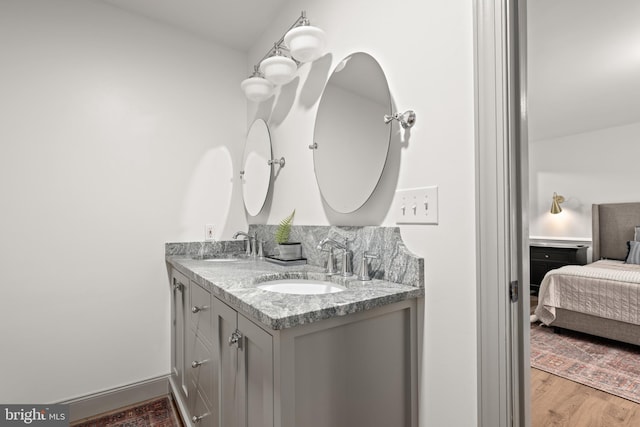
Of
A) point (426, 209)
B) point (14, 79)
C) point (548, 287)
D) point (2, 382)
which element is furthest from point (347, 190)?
point (548, 287)

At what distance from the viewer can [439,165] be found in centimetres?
103

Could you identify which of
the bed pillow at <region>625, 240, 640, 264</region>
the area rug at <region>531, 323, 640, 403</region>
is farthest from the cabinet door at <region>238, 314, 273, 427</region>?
the bed pillow at <region>625, 240, 640, 264</region>

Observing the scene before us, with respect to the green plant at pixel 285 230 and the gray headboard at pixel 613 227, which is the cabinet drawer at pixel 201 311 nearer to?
the green plant at pixel 285 230

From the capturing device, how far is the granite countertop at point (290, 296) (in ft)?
2.66

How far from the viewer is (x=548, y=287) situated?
3.07 metres

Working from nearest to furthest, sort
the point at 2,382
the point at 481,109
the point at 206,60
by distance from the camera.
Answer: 1. the point at 481,109
2. the point at 2,382
3. the point at 206,60

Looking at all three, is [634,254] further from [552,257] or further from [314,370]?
[314,370]

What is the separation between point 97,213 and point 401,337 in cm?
183

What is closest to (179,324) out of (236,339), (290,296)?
(236,339)

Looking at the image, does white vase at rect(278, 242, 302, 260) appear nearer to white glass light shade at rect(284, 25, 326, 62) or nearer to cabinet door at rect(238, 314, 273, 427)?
cabinet door at rect(238, 314, 273, 427)

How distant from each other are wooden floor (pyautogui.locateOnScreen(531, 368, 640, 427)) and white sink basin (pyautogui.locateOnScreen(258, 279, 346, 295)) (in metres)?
1.56

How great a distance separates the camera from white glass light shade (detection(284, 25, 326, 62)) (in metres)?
1.41

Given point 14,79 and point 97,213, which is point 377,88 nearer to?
point 97,213

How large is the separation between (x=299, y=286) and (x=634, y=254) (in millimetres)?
4344
